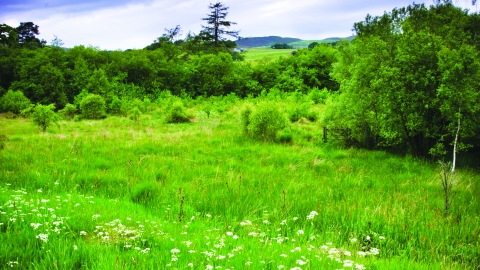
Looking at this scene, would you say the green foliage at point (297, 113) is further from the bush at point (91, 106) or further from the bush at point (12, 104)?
the bush at point (12, 104)

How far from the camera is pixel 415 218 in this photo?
23.4 feet

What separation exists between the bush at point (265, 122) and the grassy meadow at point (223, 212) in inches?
185

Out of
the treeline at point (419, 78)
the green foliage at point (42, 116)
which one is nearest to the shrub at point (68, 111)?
the green foliage at point (42, 116)

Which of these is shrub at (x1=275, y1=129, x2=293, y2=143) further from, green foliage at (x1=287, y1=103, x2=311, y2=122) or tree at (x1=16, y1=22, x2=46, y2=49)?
tree at (x1=16, y1=22, x2=46, y2=49)

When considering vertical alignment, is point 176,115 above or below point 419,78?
below

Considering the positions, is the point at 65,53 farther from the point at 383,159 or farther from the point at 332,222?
the point at 332,222

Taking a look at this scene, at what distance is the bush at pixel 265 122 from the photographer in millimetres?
20500

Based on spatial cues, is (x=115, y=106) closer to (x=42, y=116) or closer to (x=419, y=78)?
(x=42, y=116)

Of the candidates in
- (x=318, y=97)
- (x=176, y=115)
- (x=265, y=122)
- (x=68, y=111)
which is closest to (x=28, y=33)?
(x=68, y=111)

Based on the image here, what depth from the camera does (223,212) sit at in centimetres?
738

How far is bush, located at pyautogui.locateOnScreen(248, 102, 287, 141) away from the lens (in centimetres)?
2050

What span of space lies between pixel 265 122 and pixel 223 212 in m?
13.6

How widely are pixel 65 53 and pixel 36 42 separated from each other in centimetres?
1747

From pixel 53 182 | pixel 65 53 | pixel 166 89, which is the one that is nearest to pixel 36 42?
pixel 65 53
